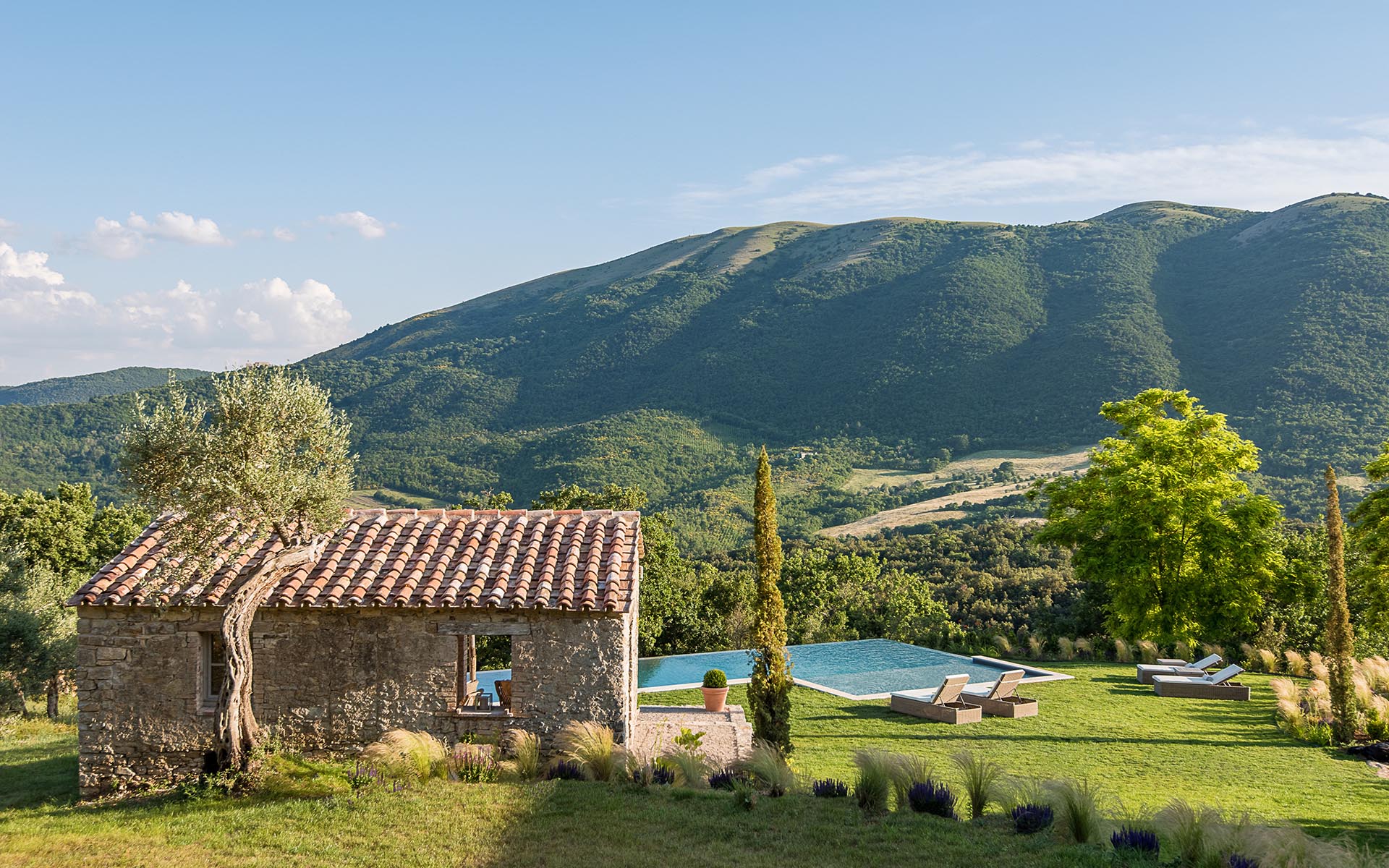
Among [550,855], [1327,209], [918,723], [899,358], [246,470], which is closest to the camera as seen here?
[550,855]

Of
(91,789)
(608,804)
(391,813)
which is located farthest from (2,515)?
(608,804)

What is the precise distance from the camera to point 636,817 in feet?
31.1

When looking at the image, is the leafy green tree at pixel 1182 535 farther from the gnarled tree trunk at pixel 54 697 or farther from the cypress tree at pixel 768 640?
the gnarled tree trunk at pixel 54 697

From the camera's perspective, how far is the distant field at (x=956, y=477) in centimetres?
5756

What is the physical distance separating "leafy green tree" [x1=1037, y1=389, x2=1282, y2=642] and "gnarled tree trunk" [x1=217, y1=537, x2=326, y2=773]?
20.0 metres


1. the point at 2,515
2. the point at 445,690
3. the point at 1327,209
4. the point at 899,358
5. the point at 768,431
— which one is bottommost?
the point at 445,690

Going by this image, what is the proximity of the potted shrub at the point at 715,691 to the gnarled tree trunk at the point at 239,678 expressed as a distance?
714 centimetres

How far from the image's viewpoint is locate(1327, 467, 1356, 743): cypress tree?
13945 millimetres

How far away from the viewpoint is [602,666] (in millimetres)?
11289

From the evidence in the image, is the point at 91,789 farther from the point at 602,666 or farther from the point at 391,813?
the point at 602,666

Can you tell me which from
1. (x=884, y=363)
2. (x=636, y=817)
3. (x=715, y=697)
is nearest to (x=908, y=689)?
(x=715, y=697)

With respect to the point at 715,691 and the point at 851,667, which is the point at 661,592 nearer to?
the point at 851,667

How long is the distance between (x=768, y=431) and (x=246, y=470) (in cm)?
6965

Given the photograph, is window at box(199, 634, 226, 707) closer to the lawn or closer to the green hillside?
the lawn
